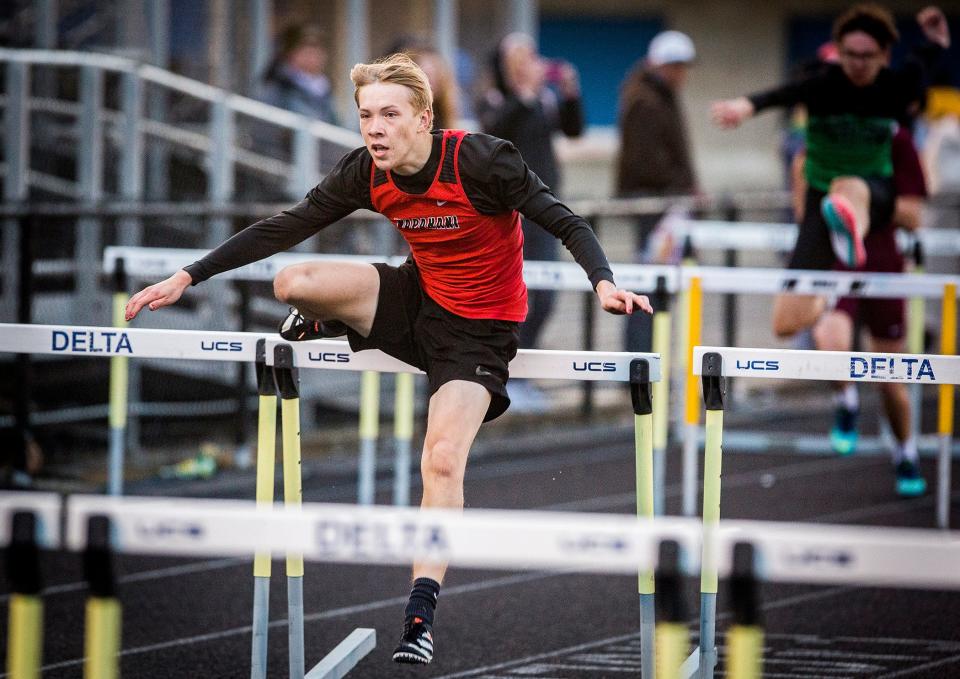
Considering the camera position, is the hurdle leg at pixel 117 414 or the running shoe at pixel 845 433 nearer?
the hurdle leg at pixel 117 414

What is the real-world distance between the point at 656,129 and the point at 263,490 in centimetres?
718

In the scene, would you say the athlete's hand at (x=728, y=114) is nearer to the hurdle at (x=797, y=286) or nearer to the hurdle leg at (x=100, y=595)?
the hurdle at (x=797, y=286)

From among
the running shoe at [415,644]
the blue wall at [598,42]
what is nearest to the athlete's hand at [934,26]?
the running shoe at [415,644]

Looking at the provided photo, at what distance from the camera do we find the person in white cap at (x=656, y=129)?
36.1 ft

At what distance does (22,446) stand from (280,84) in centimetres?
373

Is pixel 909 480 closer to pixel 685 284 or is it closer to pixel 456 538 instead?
pixel 685 284

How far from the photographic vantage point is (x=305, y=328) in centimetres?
477

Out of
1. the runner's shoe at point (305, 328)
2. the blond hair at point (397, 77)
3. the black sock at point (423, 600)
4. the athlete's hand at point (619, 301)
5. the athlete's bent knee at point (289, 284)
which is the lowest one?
the black sock at point (423, 600)

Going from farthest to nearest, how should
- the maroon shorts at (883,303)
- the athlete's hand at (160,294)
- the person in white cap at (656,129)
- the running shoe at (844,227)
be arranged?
1. the person in white cap at (656,129)
2. the maroon shorts at (883,303)
3. the running shoe at (844,227)
4. the athlete's hand at (160,294)

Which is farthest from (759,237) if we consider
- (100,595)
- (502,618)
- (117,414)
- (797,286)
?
(100,595)

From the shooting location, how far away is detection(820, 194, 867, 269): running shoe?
701 centimetres

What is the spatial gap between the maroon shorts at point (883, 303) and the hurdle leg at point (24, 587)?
19.2 ft

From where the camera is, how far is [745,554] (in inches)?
110

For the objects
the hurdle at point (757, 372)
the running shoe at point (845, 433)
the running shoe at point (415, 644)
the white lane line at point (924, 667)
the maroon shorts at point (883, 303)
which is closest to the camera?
the running shoe at point (415, 644)
